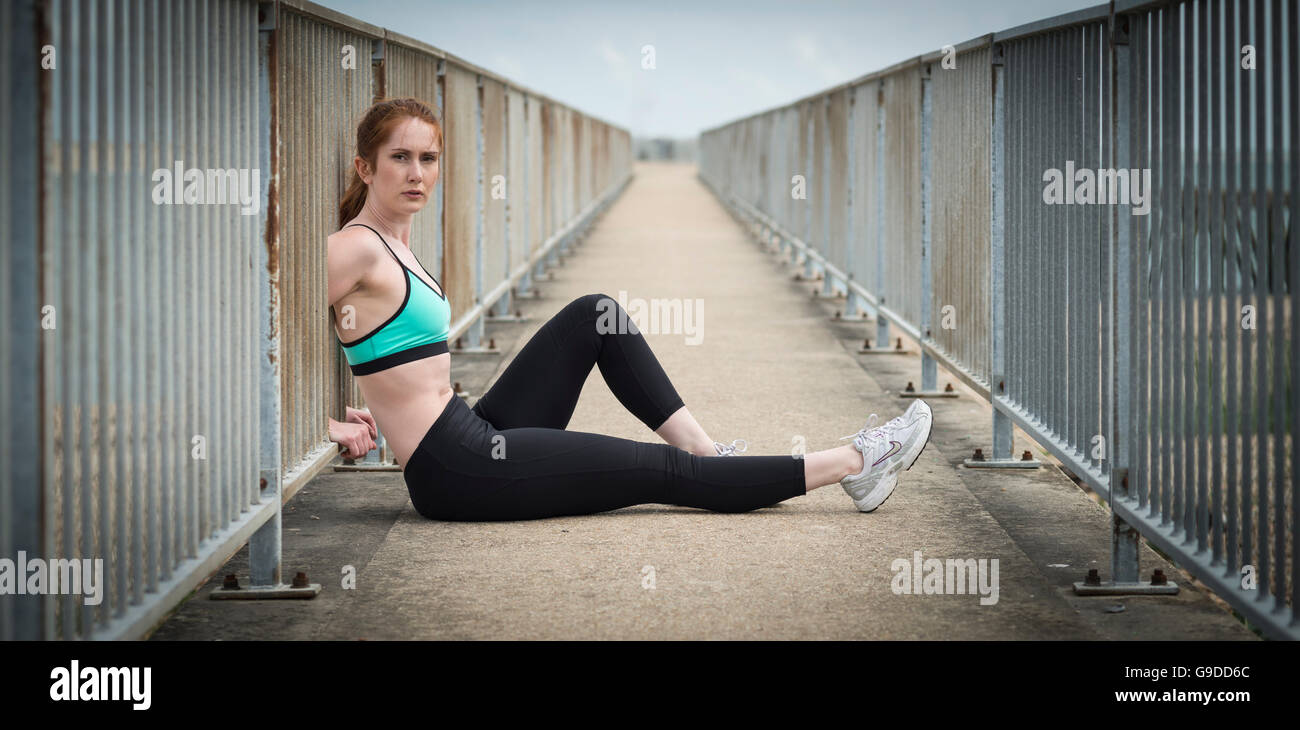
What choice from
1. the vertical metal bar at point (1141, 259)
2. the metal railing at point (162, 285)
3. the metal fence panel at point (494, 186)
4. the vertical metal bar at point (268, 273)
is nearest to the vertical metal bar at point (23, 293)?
the metal railing at point (162, 285)

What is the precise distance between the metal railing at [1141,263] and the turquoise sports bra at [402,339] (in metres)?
2.09

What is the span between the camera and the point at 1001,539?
4.98 m

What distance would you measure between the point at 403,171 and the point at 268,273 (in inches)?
35.0

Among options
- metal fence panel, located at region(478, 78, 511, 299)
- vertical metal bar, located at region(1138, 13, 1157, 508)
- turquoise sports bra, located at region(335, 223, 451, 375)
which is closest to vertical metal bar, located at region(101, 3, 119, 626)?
turquoise sports bra, located at region(335, 223, 451, 375)

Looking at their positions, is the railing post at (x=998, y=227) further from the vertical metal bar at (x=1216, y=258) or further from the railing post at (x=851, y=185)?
the railing post at (x=851, y=185)

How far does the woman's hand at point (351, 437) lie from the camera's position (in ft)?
16.6

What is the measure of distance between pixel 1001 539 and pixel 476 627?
75.5 inches

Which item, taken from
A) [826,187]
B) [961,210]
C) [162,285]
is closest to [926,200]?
[961,210]

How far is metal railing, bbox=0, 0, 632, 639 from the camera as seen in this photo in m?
2.52

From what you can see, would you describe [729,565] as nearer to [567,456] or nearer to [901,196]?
[567,456]

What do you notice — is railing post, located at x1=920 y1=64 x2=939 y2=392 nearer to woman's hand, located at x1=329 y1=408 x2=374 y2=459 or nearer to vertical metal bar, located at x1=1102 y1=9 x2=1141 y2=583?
vertical metal bar, located at x1=1102 y1=9 x2=1141 y2=583

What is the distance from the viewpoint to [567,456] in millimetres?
4879
